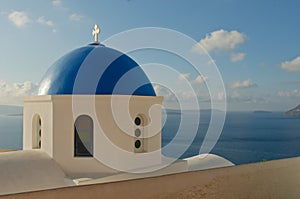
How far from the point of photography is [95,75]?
19.6 ft

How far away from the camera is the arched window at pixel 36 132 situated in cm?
635

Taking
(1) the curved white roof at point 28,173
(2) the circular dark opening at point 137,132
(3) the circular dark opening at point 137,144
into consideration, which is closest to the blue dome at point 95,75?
(2) the circular dark opening at point 137,132

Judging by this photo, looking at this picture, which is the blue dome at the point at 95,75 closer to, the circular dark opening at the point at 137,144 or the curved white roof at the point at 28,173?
the circular dark opening at the point at 137,144

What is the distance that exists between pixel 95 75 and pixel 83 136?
3.58ft

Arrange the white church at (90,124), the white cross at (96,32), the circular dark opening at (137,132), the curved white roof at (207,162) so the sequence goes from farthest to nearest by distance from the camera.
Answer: the curved white roof at (207,162), the white cross at (96,32), the circular dark opening at (137,132), the white church at (90,124)

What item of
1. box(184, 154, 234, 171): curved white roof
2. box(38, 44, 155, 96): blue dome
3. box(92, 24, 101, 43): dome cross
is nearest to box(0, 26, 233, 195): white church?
box(38, 44, 155, 96): blue dome

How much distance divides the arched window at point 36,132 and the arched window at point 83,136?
885 mm

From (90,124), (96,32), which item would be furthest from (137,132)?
(96,32)

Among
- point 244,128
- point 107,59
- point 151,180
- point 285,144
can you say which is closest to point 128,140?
point 107,59

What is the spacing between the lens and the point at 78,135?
19.5ft

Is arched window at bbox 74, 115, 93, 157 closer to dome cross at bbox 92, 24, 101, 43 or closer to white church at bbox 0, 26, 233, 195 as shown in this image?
white church at bbox 0, 26, 233, 195

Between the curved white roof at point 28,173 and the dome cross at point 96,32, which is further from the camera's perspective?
the dome cross at point 96,32

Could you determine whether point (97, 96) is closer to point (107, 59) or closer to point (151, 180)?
point (107, 59)

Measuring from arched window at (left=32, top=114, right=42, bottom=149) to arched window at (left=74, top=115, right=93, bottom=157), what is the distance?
2.90ft
